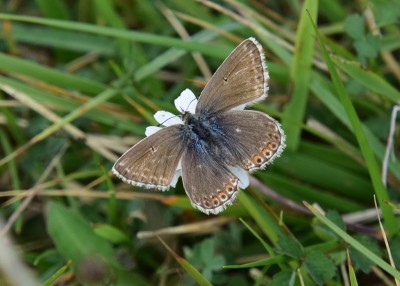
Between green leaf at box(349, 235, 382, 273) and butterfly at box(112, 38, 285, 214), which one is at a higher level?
butterfly at box(112, 38, 285, 214)

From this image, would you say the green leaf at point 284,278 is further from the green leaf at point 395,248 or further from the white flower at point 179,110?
the white flower at point 179,110

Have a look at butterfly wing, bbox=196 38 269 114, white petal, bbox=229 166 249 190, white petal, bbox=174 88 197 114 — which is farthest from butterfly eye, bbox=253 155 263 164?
white petal, bbox=174 88 197 114

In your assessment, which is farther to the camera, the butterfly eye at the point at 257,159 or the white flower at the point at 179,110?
the white flower at the point at 179,110

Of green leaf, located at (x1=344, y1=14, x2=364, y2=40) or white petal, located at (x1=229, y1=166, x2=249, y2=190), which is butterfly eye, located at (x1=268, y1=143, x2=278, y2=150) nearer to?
white petal, located at (x1=229, y1=166, x2=249, y2=190)

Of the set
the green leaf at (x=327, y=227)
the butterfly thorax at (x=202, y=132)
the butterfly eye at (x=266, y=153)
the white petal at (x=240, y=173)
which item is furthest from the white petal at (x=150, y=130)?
the green leaf at (x=327, y=227)

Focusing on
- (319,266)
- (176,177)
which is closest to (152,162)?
(176,177)
